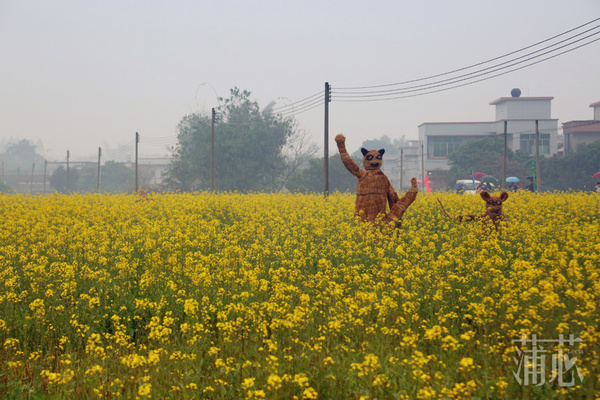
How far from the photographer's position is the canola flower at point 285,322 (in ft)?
12.6

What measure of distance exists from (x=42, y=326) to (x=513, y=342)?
4.46 meters

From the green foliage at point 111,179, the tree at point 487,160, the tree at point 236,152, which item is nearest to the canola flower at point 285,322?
the tree at point 236,152

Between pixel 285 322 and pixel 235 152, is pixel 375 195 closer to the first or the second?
pixel 285 322

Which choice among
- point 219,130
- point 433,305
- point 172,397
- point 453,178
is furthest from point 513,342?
point 453,178

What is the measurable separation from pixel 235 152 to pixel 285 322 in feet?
113

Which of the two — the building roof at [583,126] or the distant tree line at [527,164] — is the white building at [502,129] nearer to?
the building roof at [583,126]

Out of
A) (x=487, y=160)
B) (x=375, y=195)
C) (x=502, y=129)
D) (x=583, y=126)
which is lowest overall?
(x=375, y=195)

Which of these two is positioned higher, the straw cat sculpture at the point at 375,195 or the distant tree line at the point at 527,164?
the distant tree line at the point at 527,164

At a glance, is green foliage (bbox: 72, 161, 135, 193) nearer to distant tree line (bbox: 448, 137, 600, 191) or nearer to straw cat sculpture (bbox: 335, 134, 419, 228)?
distant tree line (bbox: 448, 137, 600, 191)

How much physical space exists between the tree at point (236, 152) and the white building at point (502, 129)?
26112mm

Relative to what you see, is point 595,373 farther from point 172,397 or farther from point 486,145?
point 486,145

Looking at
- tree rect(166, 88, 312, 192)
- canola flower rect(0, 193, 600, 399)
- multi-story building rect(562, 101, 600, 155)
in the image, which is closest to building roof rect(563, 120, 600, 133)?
multi-story building rect(562, 101, 600, 155)

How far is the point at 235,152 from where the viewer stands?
125 ft

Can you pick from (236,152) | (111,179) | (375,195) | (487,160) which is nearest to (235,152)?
(236,152)
